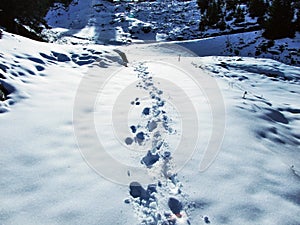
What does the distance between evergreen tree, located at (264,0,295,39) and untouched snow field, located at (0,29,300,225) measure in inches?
463

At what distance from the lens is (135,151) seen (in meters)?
3.79

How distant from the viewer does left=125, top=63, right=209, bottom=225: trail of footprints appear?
2.62 meters

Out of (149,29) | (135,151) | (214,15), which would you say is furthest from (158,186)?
(149,29)

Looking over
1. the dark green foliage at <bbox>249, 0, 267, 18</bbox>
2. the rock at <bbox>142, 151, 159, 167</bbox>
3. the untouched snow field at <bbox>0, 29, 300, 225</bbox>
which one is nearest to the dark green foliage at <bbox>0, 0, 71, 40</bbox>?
the untouched snow field at <bbox>0, 29, 300, 225</bbox>

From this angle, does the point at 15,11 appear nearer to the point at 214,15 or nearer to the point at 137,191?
the point at 137,191

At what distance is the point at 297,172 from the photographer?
138 inches

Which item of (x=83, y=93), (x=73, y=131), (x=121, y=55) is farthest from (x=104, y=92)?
(x=121, y=55)

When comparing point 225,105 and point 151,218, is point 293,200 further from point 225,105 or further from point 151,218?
point 225,105

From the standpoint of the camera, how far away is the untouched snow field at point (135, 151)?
2627 mm

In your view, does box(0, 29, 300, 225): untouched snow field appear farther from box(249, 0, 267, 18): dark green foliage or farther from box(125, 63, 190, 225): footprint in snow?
box(249, 0, 267, 18): dark green foliage

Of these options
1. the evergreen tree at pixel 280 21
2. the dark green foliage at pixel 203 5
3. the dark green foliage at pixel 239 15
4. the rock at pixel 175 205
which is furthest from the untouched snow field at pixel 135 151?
the dark green foliage at pixel 203 5

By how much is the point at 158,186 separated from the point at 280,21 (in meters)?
17.7

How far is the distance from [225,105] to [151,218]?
3.73 meters

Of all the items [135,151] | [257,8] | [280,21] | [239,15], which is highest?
[257,8]
